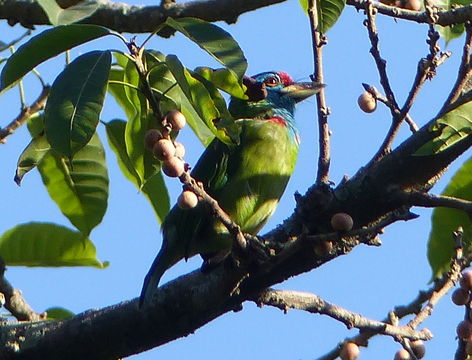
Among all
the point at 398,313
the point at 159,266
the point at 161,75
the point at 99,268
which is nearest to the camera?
the point at 398,313

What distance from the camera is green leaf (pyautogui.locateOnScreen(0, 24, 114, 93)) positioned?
2.41m

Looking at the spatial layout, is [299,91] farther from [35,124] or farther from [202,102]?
[202,102]

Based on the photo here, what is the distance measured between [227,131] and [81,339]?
0.76 meters

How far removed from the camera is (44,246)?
3705mm

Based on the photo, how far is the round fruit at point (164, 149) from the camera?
2273 mm

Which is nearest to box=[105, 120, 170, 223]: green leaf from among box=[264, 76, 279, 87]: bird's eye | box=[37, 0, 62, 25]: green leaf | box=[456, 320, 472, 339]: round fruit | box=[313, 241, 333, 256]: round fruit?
box=[37, 0, 62, 25]: green leaf

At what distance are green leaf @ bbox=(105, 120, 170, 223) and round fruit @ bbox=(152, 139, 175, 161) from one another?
3.36ft

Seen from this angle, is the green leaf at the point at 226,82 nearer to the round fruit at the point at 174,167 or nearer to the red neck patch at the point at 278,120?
the round fruit at the point at 174,167

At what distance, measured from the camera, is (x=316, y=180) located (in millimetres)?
2449

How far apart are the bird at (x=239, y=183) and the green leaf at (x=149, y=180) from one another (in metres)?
0.17

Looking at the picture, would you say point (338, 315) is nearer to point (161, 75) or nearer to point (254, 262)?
point (254, 262)

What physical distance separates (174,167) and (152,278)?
962mm

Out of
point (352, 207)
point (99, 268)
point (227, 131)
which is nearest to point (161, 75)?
point (227, 131)

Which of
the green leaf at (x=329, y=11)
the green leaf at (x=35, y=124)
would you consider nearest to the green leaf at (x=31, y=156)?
the green leaf at (x=35, y=124)
